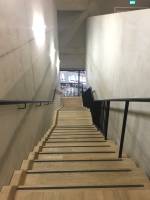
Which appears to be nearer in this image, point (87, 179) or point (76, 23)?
point (87, 179)

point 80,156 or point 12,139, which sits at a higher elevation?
point 12,139

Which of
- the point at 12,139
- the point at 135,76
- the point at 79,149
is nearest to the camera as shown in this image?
the point at 12,139

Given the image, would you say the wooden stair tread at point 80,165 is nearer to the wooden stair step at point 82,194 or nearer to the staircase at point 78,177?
the staircase at point 78,177

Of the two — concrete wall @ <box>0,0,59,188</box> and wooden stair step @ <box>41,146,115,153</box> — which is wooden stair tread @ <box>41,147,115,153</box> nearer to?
wooden stair step @ <box>41,146,115,153</box>

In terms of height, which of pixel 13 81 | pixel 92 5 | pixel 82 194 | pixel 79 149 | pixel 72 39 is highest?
pixel 92 5

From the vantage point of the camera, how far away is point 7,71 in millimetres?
2189

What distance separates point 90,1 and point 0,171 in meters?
9.37

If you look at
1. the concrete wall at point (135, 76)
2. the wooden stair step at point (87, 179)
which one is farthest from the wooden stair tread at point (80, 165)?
the concrete wall at point (135, 76)

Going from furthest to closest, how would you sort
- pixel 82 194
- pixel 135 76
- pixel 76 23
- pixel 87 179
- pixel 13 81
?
pixel 76 23 → pixel 135 76 → pixel 13 81 → pixel 87 179 → pixel 82 194

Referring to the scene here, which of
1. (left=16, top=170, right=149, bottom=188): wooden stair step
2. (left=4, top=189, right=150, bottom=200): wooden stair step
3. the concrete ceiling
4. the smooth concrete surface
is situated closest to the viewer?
(left=4, top=189, right=150, bottom=200): wooden stair step

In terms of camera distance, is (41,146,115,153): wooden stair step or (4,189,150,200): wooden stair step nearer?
(4,189,150,200): wooden stair step

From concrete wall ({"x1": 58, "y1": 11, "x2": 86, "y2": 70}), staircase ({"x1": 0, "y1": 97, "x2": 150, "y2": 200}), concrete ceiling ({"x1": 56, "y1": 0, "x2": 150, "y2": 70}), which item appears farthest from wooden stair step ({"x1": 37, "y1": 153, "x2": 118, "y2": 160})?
concrete wall ({"x1": 58, "y1": 11, "x2": 86, "y2": 70})

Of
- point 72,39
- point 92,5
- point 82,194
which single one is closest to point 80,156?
point 82,194

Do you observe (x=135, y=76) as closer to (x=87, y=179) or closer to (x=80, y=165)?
(x=80, y=165)
